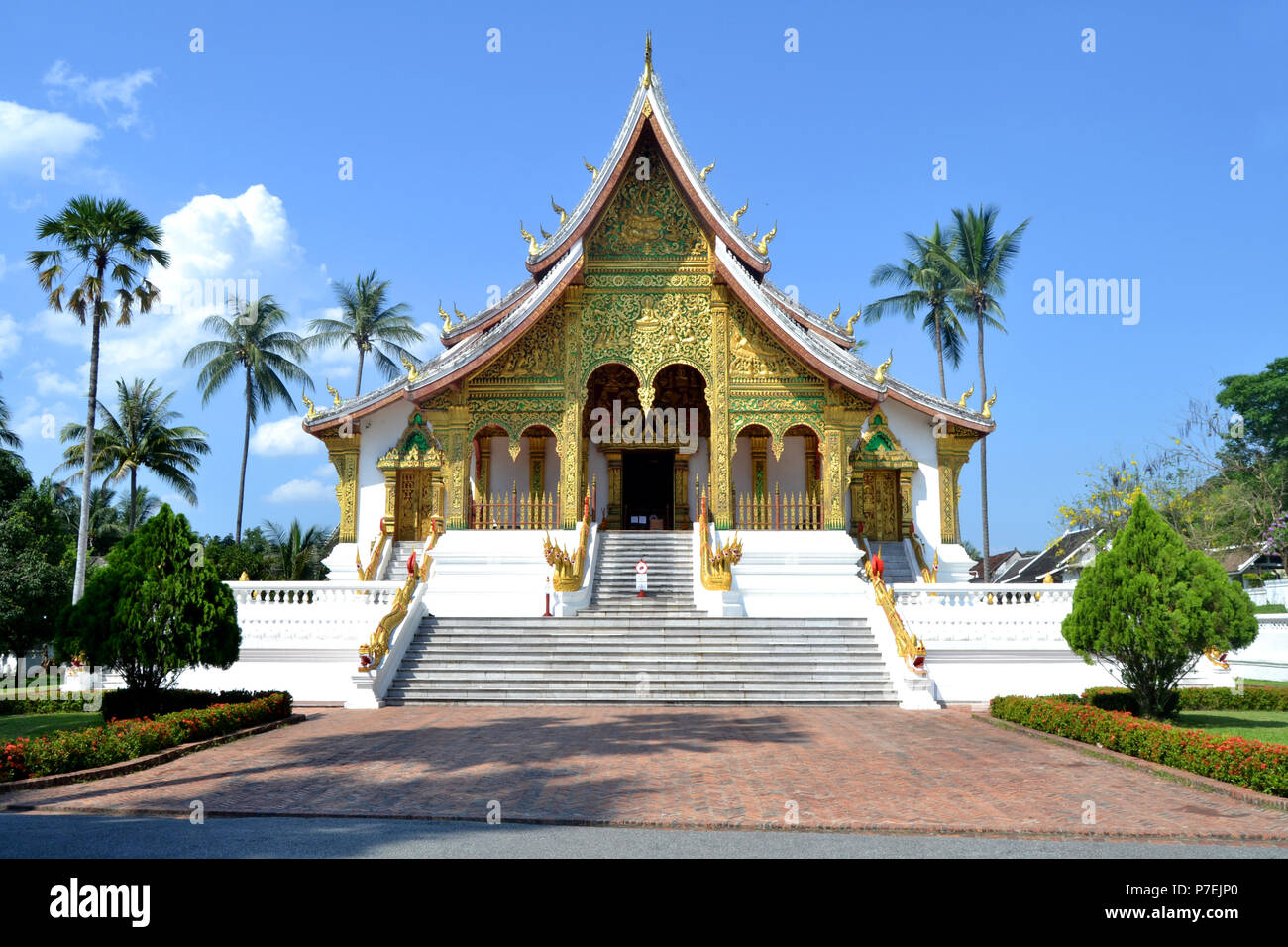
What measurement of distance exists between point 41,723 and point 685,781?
9900 mm

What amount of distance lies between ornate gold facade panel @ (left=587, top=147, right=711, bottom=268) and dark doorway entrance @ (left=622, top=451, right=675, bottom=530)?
587cm

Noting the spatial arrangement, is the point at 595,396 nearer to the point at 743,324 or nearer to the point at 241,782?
the point at 743,324

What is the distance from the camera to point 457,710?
43.4 feet

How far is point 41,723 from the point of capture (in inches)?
487

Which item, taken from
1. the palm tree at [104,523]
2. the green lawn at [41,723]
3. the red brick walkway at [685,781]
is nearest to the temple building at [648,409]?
the green lawn at [41,723]

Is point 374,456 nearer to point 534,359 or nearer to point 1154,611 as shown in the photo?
point 534,359

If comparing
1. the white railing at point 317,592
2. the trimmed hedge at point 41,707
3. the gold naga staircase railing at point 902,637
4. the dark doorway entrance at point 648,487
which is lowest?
the trimmed hedge at point 41,707

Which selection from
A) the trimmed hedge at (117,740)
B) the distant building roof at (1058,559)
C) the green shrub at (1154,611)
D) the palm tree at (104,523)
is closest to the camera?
the trimmed hedge at (117,740)

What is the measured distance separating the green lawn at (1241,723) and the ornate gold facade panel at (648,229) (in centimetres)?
1370

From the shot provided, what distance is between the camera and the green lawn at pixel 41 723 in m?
11.3

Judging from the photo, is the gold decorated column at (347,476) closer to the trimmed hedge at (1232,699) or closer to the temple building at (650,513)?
the temple building at (650,513)

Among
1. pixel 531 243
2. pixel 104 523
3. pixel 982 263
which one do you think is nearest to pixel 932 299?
pixel 982 263

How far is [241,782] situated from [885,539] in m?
18.3

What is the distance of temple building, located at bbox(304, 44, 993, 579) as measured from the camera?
20453 millimetres
